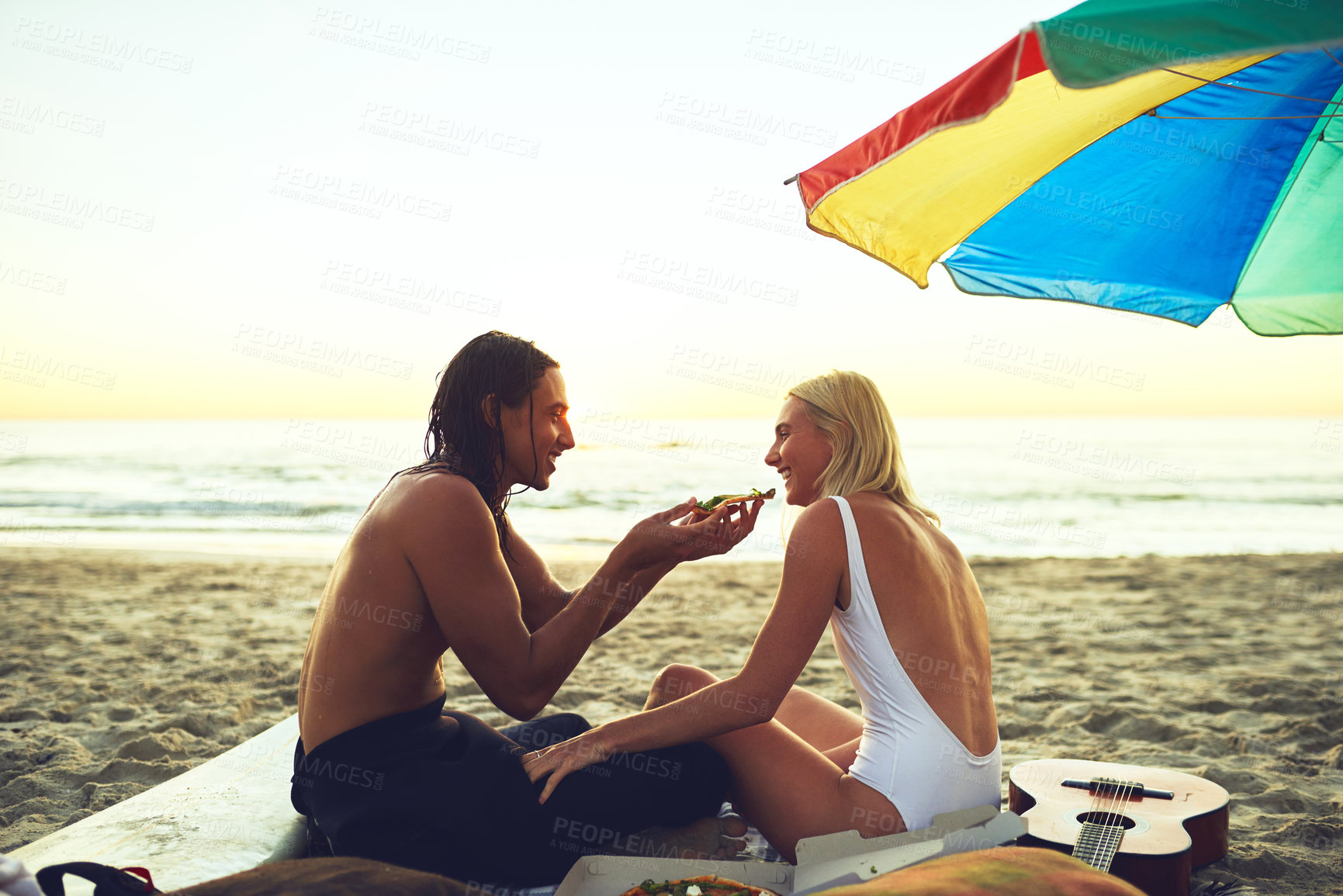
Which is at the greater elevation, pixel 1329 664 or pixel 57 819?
pixel 1329 664

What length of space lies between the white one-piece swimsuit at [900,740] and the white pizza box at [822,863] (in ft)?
0.26


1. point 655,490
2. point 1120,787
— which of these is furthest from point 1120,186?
point 655,490

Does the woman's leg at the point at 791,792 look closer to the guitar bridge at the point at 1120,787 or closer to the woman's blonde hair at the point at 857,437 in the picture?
the woman's blonde hair at the point at 857,437

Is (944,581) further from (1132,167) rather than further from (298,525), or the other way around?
(298,525)

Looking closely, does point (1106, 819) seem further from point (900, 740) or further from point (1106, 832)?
point (900, 740)

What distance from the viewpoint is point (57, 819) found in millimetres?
3697

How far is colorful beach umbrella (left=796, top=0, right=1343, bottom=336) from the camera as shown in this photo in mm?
2670

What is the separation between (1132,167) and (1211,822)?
2.54 meters

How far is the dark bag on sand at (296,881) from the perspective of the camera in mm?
1686

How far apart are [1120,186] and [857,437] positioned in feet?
5.86

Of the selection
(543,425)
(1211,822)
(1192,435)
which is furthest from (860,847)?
(1192,435)

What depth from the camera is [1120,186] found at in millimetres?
3508

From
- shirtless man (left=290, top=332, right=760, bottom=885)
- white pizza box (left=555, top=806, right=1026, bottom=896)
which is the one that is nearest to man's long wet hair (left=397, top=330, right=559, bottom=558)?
shirtless man (left=290, top=332, right=760, bottom=885)

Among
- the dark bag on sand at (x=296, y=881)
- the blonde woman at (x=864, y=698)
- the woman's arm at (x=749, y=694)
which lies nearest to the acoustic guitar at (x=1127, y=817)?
the blonde woman at (x=864, y=698)
